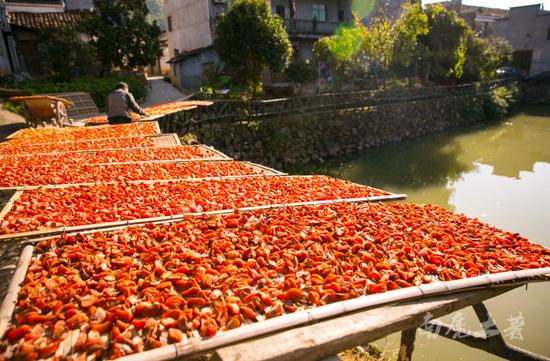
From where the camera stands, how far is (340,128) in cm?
1605

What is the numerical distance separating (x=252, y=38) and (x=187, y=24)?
43.3 ft

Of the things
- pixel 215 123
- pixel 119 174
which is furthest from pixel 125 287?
pixel 215 123

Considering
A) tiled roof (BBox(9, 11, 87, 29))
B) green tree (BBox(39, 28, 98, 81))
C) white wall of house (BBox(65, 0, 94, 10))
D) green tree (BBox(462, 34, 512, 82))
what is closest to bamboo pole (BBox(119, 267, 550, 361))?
green tree (BBox(39, 28, 98, 81))

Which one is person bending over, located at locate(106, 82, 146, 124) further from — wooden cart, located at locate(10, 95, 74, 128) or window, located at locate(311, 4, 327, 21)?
window, located at locate(311, 4, 327, 21)

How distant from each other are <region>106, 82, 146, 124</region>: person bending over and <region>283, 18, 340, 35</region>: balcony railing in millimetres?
17084

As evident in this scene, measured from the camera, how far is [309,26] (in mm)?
25406

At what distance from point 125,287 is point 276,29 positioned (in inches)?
554

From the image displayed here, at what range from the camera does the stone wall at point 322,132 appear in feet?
43.3

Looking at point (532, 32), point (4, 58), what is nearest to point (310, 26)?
point (4, 58)

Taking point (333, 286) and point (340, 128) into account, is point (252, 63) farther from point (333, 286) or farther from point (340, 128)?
point (333, 286)

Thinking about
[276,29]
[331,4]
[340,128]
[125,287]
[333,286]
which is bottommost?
[340,128]

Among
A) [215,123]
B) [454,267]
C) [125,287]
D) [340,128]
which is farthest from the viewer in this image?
[340,128]

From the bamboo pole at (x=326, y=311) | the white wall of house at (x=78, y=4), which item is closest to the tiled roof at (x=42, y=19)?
the white wall of house at (x=78, y=4)

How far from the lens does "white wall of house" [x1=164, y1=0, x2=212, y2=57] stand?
22761 mm
